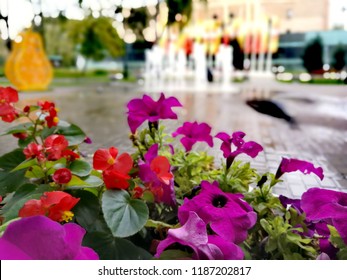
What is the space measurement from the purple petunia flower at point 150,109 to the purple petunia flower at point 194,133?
6cm

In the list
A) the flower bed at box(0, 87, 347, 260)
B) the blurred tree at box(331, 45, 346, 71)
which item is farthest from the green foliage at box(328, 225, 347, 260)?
the blurred tree at box(331, 45, 346, 71)

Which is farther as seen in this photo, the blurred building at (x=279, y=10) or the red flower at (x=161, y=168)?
the blurred building at (x=279, y=10)

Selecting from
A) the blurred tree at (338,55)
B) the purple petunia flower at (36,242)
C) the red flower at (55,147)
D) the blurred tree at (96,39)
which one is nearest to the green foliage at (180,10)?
the red flower at (55,147)

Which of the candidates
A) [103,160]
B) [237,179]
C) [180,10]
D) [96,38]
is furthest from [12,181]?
[96,38]

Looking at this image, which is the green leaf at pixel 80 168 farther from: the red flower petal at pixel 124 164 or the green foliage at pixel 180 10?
the green foliage at pixel 180 10

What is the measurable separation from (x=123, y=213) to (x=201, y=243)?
0.08m

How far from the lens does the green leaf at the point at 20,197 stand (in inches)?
15.6

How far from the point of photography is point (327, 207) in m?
0.34

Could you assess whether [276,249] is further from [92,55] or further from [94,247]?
[92,55]

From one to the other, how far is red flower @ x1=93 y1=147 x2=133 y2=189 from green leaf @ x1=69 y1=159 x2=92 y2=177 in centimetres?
4

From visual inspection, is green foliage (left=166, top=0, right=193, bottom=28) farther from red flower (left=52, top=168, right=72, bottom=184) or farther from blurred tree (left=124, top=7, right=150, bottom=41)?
red flower (left=52, top=168, right=72, bottom=184)

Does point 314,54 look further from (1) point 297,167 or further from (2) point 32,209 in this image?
(2) point 32,209

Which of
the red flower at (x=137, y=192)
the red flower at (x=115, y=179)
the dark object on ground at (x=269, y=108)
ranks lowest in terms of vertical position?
the red flower at (x=137, y=192)

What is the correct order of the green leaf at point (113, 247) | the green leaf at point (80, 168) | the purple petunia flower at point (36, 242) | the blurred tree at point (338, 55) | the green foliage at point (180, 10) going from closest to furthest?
the purple petunia flower at point (36, 242)
the green leaf at point (113, 247)
the green leaf at point (80, 168)
the green foliage at point (180, 10)
the blurred tree at point (338, 55)
